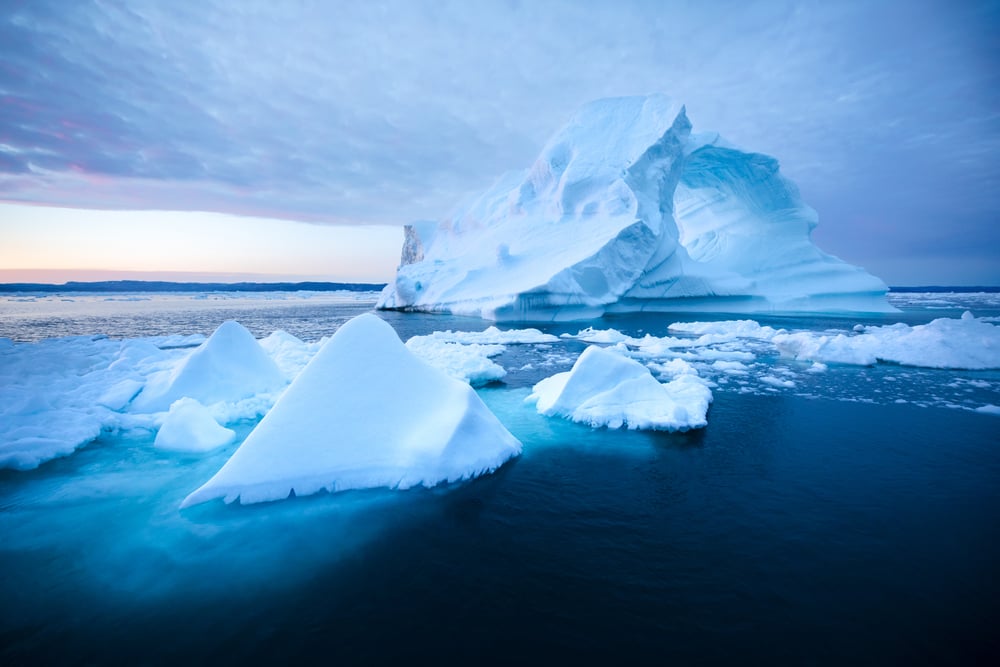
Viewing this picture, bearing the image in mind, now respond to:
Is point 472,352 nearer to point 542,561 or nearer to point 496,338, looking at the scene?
point 496,338

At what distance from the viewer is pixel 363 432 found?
485 cm

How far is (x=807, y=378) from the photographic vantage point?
1004 centimetres

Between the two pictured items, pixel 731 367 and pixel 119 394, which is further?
pixel 731 367

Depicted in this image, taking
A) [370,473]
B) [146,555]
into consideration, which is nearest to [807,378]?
[370,473]

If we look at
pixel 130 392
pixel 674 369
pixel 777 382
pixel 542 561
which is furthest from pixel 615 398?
pixel 130 392

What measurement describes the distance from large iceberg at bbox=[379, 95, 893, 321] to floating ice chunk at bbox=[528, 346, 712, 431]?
49.4ft

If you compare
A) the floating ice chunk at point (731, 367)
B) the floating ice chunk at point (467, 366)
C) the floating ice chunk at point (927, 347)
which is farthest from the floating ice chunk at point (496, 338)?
the floating ice chunk at point (927, 347)

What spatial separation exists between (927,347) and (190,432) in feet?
53.4

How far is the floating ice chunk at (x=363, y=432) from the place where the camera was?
4465 millimetres

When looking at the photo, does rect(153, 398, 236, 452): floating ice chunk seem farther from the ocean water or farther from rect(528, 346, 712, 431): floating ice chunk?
rect(528, 346, 712, 431): floating ice chunk

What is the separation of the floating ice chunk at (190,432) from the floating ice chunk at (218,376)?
1332mm

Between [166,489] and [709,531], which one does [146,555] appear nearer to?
[166,489]

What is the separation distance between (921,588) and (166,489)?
682 centimetres

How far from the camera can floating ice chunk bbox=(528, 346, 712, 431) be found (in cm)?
675
